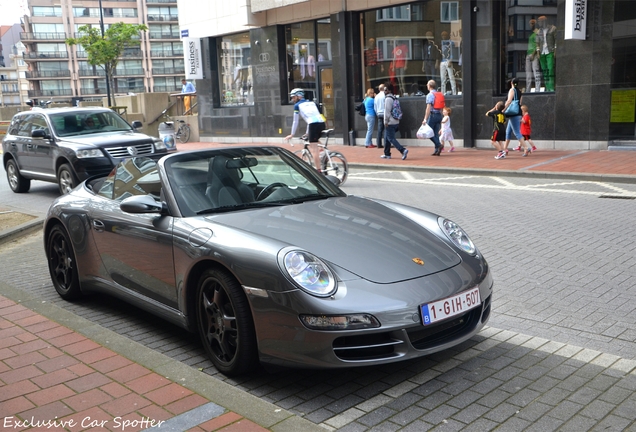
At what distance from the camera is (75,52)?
10325 cm

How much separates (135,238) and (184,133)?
25.0 metres

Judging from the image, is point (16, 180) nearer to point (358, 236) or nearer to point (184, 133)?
point (358, 236)

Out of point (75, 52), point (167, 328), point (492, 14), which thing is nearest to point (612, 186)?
point (492, 14)

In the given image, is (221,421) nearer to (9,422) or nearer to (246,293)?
(246,293)

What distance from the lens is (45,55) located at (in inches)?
4065

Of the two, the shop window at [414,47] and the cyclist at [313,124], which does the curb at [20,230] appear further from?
the shop window at [414,47]

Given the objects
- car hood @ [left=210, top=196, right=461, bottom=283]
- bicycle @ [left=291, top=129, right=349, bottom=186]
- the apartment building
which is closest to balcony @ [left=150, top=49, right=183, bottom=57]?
the apartment building

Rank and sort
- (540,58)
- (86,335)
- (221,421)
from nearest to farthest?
(221,421), (86,335), (540,58)

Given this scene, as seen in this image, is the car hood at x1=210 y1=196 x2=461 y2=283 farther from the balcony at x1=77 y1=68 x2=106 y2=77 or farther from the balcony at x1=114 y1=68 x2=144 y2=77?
the balcony at x1=77 y1=68 x2=106 y2=77

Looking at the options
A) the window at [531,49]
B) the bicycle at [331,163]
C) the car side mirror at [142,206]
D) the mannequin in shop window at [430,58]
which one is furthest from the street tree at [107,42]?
the car side mirror at [142,206]

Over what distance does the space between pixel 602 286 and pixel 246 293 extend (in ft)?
11.2

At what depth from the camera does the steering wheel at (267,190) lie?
495cm

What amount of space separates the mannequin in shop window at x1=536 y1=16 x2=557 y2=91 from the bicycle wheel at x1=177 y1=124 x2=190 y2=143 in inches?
632

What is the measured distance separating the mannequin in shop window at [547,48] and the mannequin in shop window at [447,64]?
261 centimetres
